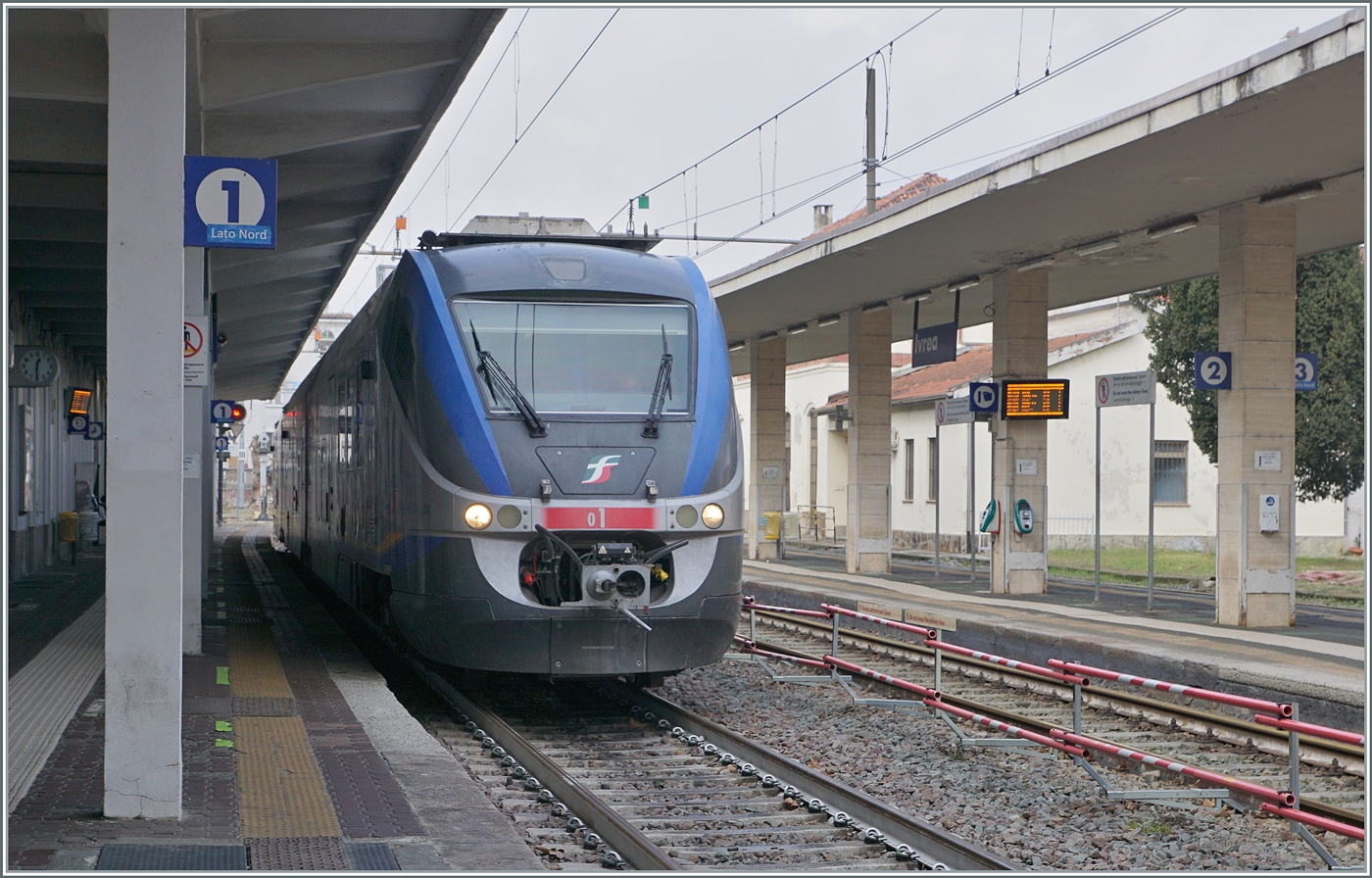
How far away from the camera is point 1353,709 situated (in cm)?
1004

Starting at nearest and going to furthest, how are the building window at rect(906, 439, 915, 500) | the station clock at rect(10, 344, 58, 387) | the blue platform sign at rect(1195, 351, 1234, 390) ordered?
1. the blue platform sign at rect(1195, 351, 1234, 390)
2. the station clock at rect(10, 344, 58, 387)
3. the building window at rect(906, 439, 915, 500)

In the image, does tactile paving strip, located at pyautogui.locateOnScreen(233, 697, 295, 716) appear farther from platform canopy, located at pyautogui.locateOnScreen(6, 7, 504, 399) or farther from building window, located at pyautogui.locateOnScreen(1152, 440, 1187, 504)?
building window, located at pyautogui.locateOnScreen(1152, 440, 1187, 504)

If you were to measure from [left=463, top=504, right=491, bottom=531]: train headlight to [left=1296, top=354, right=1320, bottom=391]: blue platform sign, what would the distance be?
1099 centimetres

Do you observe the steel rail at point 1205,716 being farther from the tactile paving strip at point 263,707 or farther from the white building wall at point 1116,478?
the white building wall at point 1116,478

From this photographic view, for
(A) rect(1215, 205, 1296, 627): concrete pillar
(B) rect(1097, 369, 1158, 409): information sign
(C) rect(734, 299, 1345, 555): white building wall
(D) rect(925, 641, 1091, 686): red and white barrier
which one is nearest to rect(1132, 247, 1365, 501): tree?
(C) rect(734, 299, 1345, 555): white building wall

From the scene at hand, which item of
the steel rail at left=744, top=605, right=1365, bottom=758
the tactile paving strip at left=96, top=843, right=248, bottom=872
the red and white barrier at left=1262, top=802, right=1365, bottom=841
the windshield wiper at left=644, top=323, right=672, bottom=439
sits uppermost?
the windshield wiper at left=644, top=323, right=672, bottom=439

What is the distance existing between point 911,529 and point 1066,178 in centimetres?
2454

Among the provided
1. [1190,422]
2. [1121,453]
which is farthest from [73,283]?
[1121,453]

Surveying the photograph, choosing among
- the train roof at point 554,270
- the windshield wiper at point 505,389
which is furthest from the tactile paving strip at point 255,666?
the train roof at point 554,270

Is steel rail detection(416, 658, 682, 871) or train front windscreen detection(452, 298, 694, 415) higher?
train front windscreen detection(452, 298, 694, 415)

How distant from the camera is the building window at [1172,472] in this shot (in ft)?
111

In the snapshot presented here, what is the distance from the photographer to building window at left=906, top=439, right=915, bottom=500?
1521 inches

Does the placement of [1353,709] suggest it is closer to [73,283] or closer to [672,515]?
[672,515]

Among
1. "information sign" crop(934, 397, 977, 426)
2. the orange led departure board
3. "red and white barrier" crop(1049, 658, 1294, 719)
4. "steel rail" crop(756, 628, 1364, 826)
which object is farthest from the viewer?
"information sign" crop(934, 397, 977, 426)
